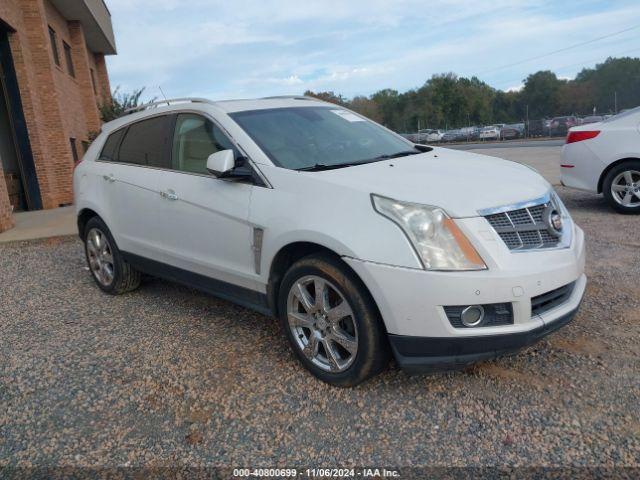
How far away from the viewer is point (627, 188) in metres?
7.12

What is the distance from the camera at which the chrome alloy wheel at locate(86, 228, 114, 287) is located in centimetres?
516

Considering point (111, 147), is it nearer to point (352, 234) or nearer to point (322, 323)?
point (322, 323)

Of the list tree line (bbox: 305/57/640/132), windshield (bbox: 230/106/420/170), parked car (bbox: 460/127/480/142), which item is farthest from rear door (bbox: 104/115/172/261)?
tree line (bbox: 305/57/640/132)

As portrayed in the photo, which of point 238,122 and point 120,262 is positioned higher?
point 238,122

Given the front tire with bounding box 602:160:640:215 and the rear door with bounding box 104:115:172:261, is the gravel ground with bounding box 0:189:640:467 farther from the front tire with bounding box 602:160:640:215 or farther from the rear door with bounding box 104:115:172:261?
the front tire with bounding box 602:160:640:215

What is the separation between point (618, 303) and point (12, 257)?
7.49m

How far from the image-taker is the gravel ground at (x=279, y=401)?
259 cm

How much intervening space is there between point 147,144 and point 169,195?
762 mm

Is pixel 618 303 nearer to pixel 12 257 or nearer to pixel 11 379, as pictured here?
pixel 11 379

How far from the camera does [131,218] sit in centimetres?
459

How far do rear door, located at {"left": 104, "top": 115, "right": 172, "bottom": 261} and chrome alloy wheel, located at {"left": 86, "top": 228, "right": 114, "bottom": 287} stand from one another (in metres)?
0.39

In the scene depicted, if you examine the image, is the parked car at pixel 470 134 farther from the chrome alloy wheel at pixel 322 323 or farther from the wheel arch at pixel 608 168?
the chrome alloy wheel at pixel 322 323

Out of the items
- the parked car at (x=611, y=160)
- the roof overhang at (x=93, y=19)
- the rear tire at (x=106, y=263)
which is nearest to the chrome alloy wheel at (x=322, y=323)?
the rear tire at (x=106, y=263)

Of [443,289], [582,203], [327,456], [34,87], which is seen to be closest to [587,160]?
[582,203]
